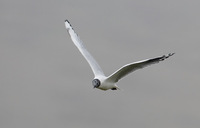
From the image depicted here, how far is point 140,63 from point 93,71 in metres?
3.86

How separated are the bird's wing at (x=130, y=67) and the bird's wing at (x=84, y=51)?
1.55 meters

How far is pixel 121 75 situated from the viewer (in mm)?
23844

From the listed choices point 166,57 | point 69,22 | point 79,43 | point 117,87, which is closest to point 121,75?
point 117,87

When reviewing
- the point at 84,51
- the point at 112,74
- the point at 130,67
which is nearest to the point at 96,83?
the point at 112,74

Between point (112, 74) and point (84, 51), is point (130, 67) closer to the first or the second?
point (112, 74)

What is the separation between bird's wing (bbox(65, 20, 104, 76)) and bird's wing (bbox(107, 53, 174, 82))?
155cm

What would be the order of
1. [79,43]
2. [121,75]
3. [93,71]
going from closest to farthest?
[121,75] < [93,71] < [79,43]

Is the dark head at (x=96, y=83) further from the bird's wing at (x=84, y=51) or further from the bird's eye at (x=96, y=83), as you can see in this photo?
the bird's wing at (x=84, y=51)

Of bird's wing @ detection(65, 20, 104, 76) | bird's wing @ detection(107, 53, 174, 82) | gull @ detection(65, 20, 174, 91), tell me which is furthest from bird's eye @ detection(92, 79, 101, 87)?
bird's wing @ detection(65, 20, 104, 76)

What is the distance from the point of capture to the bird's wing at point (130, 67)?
21953 millimetres

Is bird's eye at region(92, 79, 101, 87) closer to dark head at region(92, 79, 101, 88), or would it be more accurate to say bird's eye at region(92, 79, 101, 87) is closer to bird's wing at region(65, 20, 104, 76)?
dark head at region(92, 79, 101, 88)

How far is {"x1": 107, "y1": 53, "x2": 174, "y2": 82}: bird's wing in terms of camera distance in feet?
72.0

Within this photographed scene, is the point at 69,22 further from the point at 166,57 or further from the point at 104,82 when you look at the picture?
the point at 166,57

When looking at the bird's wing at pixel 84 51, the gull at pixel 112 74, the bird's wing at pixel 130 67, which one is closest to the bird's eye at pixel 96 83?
the gull at pixel 112 74
